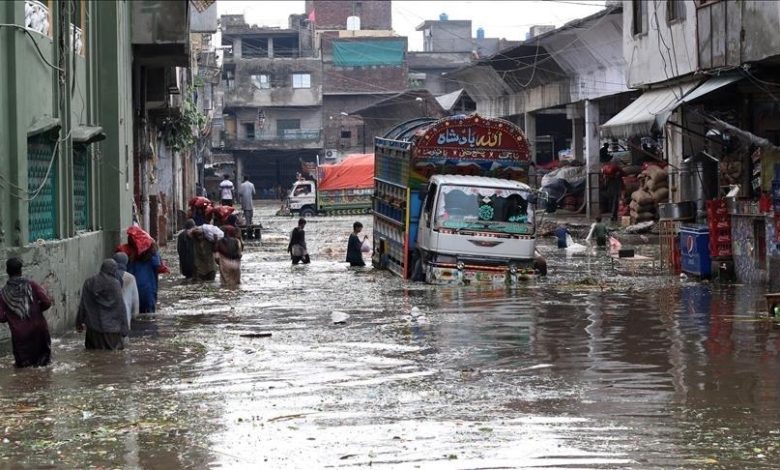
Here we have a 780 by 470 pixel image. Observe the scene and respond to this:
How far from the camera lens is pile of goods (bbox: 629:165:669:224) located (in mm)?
35969

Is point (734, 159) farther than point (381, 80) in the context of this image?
No

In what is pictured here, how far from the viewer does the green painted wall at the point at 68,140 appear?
543 inches

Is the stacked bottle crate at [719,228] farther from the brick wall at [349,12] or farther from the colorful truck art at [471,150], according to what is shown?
the brick wall at [349,12]

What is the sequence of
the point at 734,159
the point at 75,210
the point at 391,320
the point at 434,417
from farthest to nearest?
the point at 734,159, the point at 75,210, the point at 391,320, the point at 434,417

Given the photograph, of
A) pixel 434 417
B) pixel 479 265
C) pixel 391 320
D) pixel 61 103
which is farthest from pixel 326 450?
pixel 479 265

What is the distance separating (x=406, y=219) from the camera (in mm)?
23578

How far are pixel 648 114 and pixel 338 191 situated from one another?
3238 centimetres

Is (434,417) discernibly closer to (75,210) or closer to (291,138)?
(75,210)

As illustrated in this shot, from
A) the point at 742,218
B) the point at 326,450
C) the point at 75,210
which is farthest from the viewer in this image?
the point at 742,218

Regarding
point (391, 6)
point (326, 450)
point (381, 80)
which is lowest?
point (326, 450)

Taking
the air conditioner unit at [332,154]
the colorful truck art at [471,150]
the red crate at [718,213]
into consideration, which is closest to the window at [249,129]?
the air conditioner unit at [332,154]

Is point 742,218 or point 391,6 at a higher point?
point 391,6

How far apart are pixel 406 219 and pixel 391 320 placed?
678cm

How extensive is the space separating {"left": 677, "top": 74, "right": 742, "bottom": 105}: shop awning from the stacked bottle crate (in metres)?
1.84
